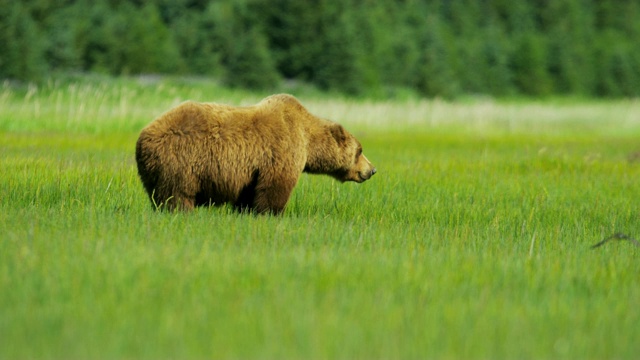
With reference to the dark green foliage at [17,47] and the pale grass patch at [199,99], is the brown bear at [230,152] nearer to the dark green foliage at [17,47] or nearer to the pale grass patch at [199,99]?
the pale grass patch at [199,99]

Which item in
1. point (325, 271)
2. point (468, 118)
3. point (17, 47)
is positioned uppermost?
point (17, 47)

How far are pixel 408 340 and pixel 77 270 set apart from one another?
1.90m

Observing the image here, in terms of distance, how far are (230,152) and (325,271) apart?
90.1 inches

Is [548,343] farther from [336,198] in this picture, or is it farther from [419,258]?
[336,198]

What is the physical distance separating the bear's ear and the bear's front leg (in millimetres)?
854

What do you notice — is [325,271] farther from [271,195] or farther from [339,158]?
[339,158]

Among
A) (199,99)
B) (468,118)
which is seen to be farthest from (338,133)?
(468,118)

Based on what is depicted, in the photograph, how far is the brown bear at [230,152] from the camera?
6.42m

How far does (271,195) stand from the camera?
274 inches

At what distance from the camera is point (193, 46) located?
4453 cm

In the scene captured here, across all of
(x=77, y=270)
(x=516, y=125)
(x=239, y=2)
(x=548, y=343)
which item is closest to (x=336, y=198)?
(x=77, y=270)

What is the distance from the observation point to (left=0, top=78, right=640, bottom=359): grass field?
344cm

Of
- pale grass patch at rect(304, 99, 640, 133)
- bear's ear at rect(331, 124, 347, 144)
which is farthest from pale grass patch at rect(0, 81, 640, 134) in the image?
bear's ear at rect(331, 124, 347, 144)

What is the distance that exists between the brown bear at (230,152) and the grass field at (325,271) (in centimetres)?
23
